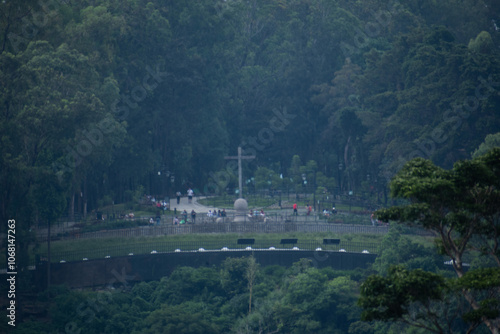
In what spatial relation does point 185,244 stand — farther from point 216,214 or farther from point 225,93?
point 225,93

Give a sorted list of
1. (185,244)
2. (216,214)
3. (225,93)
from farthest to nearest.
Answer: (225,93)
(216,214)
(185,244)

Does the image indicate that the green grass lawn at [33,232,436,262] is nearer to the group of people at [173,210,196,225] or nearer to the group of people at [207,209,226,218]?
the group of people at [173,210,196,225]

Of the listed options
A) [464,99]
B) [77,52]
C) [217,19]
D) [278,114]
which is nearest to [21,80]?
[77,52]

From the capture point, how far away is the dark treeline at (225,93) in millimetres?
40500

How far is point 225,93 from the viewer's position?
2571 inches

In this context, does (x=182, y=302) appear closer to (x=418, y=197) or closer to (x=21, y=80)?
(x=21, y=80)

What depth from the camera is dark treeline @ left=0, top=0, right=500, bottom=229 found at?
4050 centimetres

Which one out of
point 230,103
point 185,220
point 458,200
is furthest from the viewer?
point 230,103

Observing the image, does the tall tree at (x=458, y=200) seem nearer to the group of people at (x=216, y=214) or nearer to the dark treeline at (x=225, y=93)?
the dark treeline at (x=225, y=93)

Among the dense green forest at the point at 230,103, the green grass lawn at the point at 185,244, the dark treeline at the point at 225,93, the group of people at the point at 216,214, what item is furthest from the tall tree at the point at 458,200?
the group of people at the point at 216,214

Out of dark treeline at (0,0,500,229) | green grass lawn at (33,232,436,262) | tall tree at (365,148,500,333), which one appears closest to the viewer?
tall tree at (365,148,500,333)

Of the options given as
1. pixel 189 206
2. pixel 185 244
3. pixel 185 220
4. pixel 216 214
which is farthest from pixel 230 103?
pixel 185 244

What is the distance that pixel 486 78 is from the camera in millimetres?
47156

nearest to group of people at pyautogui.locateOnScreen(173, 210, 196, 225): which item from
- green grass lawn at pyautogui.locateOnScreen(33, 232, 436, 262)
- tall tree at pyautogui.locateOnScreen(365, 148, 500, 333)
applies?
green grass lawn at pyautogui.locateOnScreen(33, 232, 436, 262)
